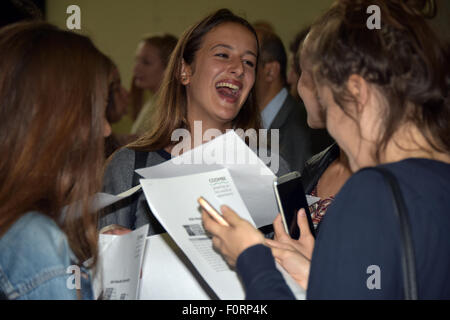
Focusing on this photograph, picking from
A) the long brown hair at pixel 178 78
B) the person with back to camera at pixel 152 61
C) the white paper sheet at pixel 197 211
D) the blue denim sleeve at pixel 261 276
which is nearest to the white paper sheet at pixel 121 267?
the white paper sheet at pixel 197 211

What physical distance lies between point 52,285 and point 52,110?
36cm

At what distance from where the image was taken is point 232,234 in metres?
1.10

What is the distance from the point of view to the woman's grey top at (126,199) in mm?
1646

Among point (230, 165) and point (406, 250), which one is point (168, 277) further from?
point (406, 250)

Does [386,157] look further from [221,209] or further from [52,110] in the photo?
[52,110]

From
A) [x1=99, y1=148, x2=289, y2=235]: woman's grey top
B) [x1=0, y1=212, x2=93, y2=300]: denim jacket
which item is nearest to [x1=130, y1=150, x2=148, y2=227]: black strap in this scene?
[x1=99, y1=148, x2=289, y2=235]: woman's grey top

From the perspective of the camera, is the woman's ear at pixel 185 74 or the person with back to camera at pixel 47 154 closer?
the person with back to camera at pixel 47 154

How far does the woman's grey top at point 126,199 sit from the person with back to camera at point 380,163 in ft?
2.00

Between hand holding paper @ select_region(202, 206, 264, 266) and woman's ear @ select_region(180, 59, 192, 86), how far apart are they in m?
0.96

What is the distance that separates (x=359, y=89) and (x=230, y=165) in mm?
366

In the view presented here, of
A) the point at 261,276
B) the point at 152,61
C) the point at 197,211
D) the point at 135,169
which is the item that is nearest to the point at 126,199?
the point at 135,169

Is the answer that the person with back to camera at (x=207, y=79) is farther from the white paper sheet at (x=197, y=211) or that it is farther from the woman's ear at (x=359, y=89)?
the woman's ear at (x=359, y=89)

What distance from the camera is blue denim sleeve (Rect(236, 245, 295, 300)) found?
0.98 meters

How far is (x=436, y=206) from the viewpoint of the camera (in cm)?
92
